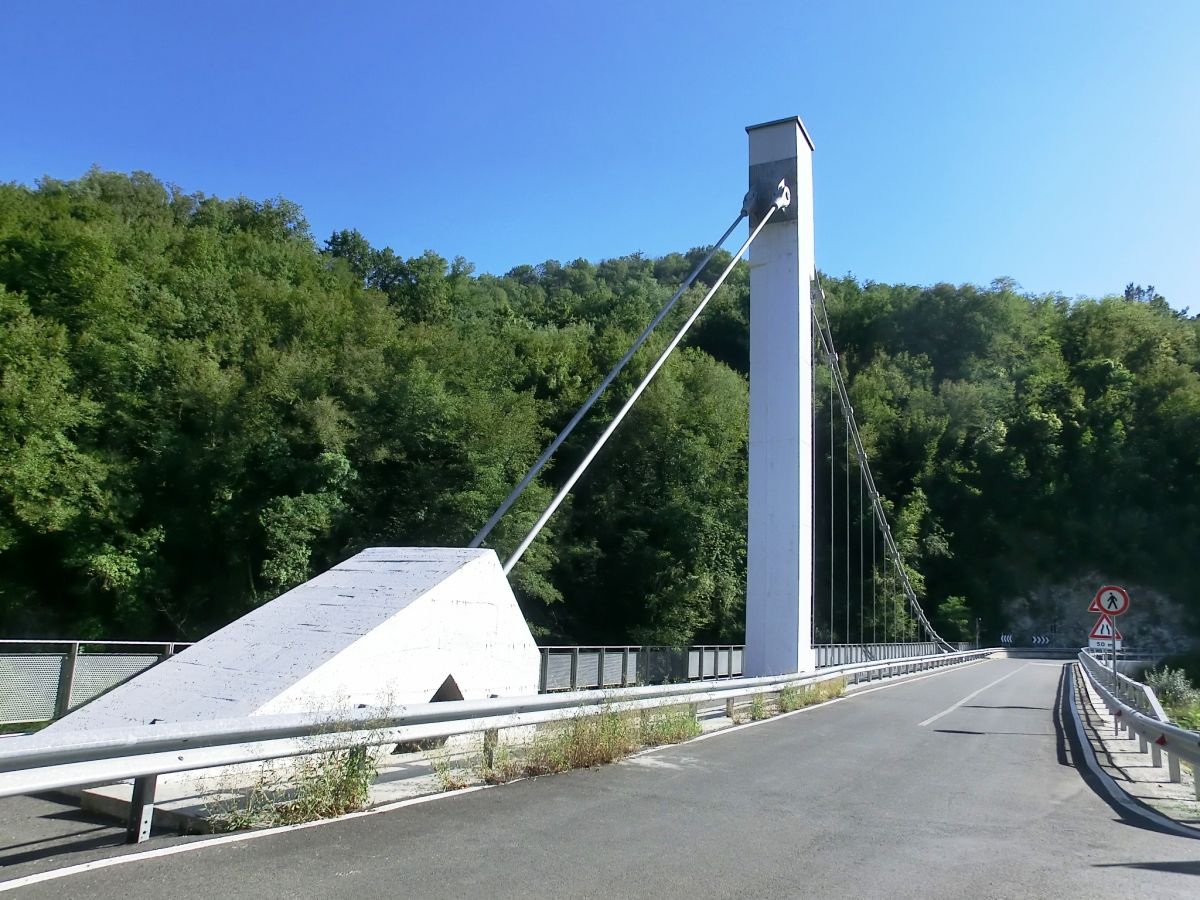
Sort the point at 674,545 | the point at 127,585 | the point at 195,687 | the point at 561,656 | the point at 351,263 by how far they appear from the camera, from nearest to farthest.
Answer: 1. the point at 195,687
2. the point at 561,656
3. the point at 127,585
4. the point at 674,545
5. the point at 351,263

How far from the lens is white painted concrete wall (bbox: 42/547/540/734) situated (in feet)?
19.3

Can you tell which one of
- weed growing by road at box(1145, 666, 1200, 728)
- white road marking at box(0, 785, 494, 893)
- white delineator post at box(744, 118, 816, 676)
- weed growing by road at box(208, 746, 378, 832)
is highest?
white delineator post at box(744, 118, 816, 676)

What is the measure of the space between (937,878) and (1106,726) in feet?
38.2

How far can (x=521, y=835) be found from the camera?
4930 mm

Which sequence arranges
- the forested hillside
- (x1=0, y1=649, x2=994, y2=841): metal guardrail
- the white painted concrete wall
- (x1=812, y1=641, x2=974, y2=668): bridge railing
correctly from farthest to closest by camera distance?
the forested hillside < (x1=812, y1=641, x2=974, y2=668): bridge railing < the white painted concrete wall < (x1=0, y1=649, x2=994, y2=841): metal guardrail

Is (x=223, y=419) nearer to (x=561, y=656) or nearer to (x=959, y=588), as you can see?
(x=561, y=656)

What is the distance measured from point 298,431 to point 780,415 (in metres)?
20.3

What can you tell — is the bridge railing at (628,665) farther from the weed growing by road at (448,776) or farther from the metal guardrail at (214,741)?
the metal guardrail at (214,741)

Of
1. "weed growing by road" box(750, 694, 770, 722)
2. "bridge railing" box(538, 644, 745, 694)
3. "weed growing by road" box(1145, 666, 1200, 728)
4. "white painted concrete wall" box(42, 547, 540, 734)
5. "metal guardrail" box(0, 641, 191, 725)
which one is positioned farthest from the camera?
"weed growing by road" box(1145, 666, 1200, 728)

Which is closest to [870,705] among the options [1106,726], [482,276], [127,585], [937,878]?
[1106,726]

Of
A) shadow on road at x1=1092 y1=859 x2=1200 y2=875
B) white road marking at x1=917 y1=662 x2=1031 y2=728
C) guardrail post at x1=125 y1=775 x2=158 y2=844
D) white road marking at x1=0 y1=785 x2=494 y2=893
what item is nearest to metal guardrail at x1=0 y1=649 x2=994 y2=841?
guardrail post at x1=125 y1=775 x2=158 y2=844

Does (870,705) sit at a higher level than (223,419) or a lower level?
lower

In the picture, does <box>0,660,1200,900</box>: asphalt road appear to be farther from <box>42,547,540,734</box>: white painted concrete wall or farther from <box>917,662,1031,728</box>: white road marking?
<box>917,662,1031,728</box>: white road marking

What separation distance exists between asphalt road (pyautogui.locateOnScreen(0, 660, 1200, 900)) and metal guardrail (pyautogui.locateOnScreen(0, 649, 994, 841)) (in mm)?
430
